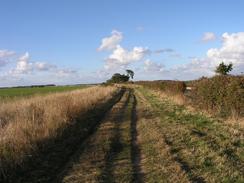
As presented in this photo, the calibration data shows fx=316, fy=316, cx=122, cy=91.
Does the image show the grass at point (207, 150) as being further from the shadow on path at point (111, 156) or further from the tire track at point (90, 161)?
the tire track at point (90, 161)

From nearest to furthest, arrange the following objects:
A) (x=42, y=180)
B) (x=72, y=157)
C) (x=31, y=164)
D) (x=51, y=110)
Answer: (x=42, y=180)
(x=31, y=164)
(x=72, y=157)
(x=51, y=110)

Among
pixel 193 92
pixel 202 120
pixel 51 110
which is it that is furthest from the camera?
pixel 193 92

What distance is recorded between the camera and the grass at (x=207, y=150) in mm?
6977

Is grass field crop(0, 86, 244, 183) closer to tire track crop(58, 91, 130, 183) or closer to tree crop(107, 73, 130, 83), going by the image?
tire track crop(58, 91, 130, 183)

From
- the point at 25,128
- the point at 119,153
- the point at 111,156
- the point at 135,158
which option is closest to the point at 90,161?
the point at 111,156

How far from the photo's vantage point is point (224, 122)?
47.1ft

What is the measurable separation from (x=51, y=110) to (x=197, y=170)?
26.8ft

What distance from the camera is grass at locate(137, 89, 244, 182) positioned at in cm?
698

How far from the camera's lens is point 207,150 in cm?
898

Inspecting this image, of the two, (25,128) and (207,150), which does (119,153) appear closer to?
(207,150)

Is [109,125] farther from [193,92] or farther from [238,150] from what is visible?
[193,92]

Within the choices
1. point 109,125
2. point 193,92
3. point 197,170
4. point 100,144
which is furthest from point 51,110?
point 193,92

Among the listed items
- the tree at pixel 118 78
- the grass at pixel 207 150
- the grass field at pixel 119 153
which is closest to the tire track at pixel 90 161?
the grass field at pixel 119 153

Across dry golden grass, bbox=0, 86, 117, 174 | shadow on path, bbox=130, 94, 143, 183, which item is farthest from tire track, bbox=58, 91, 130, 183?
dry golden grass, bbox=0, 86, 117, 174
